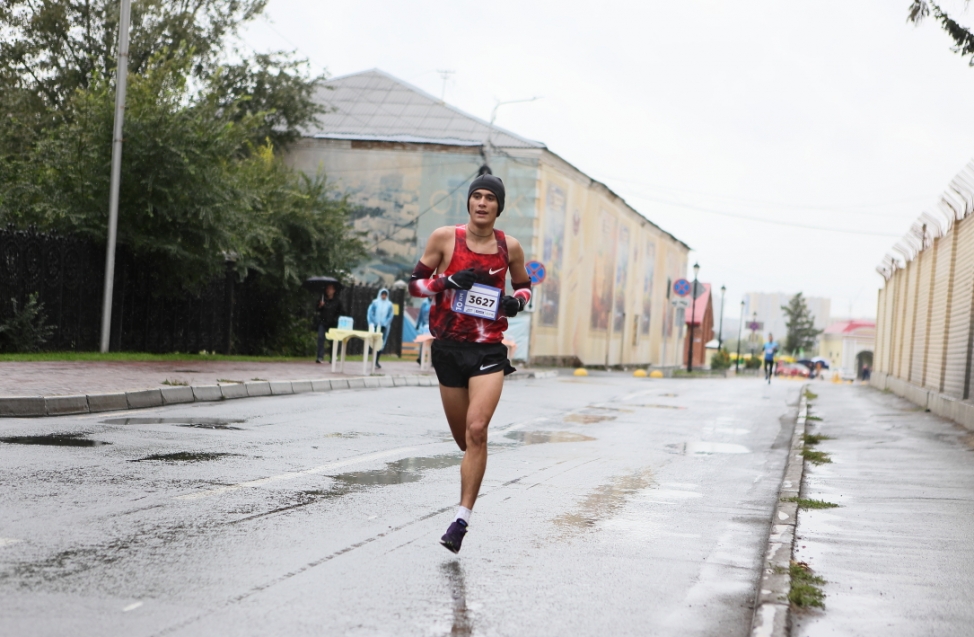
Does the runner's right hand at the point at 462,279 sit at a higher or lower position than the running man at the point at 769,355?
higher

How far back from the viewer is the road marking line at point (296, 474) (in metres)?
6.94

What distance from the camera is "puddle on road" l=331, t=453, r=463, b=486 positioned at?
8015 millimetres

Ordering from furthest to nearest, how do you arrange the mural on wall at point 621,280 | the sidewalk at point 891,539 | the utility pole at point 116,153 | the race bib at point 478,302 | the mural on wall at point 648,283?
the mural on wall at point 648,283 < the mural on wall at point 621,280 < the utility pole at point 116,153 < the race bib at point 478,302 < the sidewalk at point 891,539

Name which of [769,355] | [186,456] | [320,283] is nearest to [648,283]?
[769,355]

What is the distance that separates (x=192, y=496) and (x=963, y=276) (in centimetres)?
1571

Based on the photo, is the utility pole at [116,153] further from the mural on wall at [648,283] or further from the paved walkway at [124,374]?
the mural on wall at [648,283]

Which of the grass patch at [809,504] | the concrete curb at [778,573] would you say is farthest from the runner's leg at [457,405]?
the grass patch at [809,504]

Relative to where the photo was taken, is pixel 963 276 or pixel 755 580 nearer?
pixel 755 580

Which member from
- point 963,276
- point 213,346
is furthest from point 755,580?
point 213,346

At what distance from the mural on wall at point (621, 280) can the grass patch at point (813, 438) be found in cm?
Answer: 3955

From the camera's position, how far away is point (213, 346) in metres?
26.1

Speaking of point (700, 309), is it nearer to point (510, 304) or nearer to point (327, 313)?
point (327, 313)

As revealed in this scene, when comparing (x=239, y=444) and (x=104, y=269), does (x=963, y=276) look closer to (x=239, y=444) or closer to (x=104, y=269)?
(x=239, y=444)

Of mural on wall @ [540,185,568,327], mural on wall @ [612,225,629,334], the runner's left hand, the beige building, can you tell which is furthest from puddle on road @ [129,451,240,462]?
mural on wall @ [612,225,629,334]
